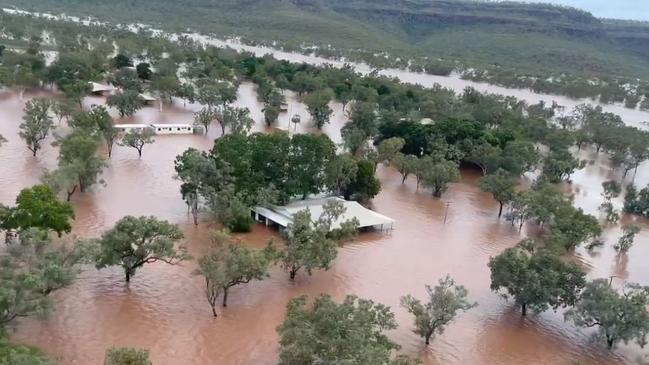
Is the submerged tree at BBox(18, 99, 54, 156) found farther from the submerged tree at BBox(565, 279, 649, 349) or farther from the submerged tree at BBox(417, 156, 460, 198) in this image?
the submerged tree at BBox(565, 279, 649, 349)

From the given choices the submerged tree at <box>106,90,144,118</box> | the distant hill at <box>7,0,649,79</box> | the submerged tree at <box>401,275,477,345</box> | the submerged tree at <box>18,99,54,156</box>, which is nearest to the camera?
the submerged tree at <box>401,275,477,345</box>

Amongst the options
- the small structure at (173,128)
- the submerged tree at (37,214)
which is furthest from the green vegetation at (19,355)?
the small structure at (173,128)

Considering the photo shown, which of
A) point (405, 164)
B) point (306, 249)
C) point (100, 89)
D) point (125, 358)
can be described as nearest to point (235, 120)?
point (405, 164)

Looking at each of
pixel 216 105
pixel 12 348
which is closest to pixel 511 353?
pixel 12 348

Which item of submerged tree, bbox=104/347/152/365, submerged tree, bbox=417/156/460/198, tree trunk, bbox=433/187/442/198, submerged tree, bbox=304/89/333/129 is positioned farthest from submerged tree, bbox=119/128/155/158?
submerged tree, bbox=104/347/152/365

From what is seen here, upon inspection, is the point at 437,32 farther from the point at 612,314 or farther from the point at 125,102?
the point at 612,314

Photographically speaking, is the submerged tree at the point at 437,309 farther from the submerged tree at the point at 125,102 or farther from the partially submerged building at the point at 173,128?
the submerged tree at the point at 125,102
